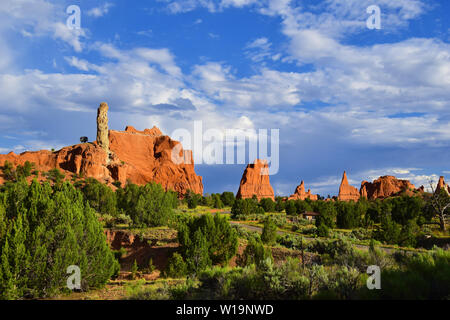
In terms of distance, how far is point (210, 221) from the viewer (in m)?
23.5

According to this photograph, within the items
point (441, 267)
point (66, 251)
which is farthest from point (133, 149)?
point (441, 267)

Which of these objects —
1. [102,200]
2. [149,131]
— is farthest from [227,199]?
[102,200]

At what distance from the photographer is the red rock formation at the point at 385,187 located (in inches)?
Answer: 4531

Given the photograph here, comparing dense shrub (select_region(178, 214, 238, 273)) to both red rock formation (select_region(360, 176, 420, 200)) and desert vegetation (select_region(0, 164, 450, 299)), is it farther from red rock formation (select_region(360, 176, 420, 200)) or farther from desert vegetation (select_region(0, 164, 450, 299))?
red rock formation (select_region(360, 176, 420, 200))

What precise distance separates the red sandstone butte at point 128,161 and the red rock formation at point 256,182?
56.0ft

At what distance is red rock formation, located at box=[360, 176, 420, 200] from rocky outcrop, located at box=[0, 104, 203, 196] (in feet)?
216

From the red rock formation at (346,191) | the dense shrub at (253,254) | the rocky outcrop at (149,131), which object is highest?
the rocky outcrop at (149,131)

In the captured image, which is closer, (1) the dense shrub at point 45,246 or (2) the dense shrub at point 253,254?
(1) the dense shrub at point 45,246

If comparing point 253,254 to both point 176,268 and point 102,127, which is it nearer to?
point 176,268

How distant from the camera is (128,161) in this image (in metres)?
99.8

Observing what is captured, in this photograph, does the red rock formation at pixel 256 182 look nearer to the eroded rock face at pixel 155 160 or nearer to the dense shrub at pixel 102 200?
the eroded rock face at pixel 155 160

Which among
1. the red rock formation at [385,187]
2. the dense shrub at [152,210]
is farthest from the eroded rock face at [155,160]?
A: the red rock formation at [385,187]
